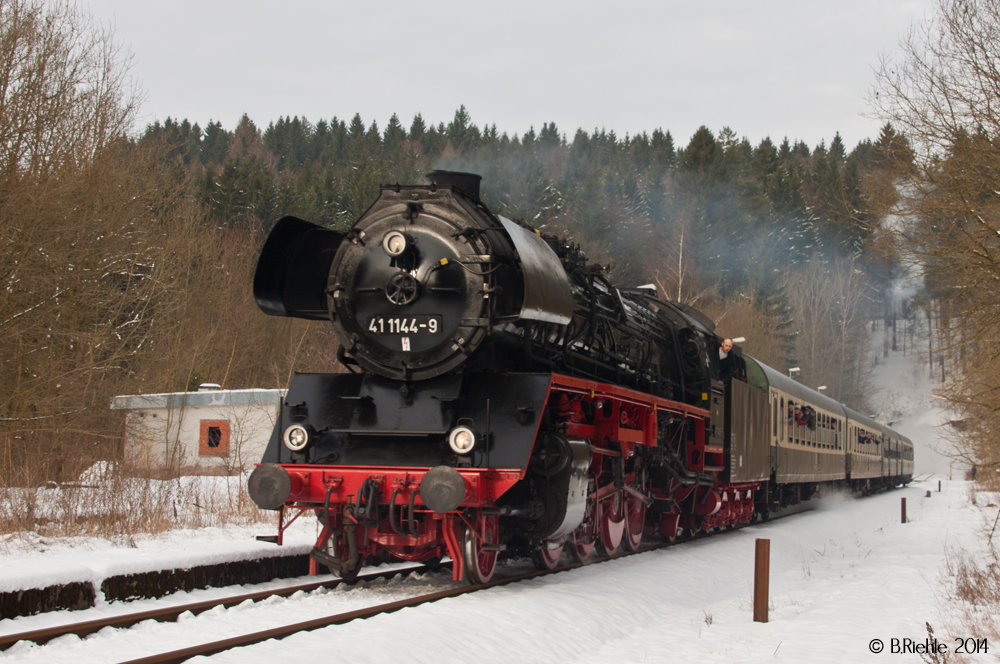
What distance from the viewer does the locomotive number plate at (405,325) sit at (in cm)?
801

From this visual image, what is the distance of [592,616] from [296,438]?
3.04 metres

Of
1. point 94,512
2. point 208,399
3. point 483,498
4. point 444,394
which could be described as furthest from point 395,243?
point 208,399

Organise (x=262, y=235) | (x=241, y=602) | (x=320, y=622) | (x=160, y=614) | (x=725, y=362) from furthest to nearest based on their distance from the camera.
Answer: (x=262, y=235)
(x=725, y=362)
(x=241, y=602)
(x=160, y=614)
(x=320, y=622)

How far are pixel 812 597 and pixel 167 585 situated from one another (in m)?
6.43

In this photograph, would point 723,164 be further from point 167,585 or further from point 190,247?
point 167,585

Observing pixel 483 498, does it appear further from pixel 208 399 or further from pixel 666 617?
pixel 208 399

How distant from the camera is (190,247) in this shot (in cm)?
2758

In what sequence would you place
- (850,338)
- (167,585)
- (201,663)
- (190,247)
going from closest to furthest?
1. (201,663)
2. (167,585)
3. (190,247)
4. (850,338)

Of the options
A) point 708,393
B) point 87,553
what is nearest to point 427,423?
point 87,553

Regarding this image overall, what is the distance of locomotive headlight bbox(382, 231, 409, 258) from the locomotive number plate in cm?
60

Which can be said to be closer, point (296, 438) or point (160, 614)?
point (160, 614)

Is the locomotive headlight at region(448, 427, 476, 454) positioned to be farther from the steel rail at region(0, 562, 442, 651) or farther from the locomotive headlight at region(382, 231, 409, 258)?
the steel rail at region(0, 562, 442, 651)

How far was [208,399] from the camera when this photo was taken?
23750mm

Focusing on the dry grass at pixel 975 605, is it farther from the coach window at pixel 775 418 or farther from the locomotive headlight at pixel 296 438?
the locomotive headlight at pixel 296 438
